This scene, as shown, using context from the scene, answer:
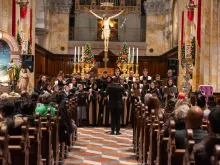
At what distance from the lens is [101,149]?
10.1 metres

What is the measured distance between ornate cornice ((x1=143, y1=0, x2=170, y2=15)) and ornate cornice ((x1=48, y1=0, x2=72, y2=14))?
4.89 metres

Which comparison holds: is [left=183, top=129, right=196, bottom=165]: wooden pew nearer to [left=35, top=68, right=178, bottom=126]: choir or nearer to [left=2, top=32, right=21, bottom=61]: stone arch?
[left=35, top=68, right=178, bottom=126]: choir

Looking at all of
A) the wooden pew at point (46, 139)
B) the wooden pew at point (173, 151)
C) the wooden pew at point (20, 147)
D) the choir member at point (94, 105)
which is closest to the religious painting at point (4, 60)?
the choir member at point (94, 105)

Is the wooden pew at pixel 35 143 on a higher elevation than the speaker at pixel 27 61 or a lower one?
lower

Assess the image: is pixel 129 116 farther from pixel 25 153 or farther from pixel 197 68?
pixel 25 153

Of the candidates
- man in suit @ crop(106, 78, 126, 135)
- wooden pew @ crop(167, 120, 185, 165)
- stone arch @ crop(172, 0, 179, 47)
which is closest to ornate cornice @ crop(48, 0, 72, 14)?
stone arch @ crop(172, 0, 179, 47)

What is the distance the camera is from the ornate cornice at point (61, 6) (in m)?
29.7

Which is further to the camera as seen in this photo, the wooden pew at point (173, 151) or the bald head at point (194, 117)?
the wooden pew at point (173, 151)

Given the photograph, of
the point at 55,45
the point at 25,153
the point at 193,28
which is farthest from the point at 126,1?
the point at 25,153

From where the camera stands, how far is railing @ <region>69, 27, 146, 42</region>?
29938mm

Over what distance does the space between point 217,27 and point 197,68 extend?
200cm

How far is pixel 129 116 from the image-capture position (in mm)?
14859

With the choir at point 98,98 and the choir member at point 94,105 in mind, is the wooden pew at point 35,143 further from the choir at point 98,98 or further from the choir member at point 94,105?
the choir member at point 94,105

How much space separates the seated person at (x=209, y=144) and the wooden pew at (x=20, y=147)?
76.3 inches
